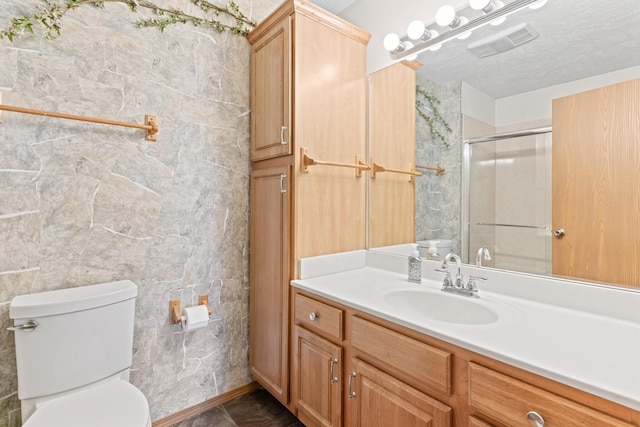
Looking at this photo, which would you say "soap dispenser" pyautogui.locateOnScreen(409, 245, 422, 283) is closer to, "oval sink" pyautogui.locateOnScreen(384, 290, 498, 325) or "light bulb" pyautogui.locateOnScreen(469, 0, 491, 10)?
"oval sink" pyautogui.locateOnScreen(384, 290, 498, 325)

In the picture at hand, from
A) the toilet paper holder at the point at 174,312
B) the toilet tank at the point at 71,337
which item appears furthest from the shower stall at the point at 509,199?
the toilet tank at the point at 71,337

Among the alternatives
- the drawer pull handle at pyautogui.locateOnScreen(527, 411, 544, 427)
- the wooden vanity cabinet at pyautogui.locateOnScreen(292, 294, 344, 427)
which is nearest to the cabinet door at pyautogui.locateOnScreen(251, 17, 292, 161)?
the wooden vanity cabinet at pyautogui.locateOnScreen(292, 294, 344, 427)

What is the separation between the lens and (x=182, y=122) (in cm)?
176

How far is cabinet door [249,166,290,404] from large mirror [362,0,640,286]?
83 centimetres

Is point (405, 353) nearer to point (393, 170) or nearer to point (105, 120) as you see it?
point (393, 170)

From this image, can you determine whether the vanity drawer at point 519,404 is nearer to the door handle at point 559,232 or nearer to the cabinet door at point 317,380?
the cabinet door at point 317,380

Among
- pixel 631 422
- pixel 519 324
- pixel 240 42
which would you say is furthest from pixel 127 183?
pixel 631 422

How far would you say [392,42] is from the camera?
5.81 ft

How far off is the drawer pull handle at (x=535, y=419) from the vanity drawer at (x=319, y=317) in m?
0.71

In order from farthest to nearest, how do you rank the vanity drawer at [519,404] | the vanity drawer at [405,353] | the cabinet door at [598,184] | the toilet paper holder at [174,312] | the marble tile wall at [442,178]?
the toilet paper holder at [174,312]
the marble tile wall at [442,178]
the cabinet door at [598,184]
the vanity drawer at [405,353]
the vanity drawer at [519,404]

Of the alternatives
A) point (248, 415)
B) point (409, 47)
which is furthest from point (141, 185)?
point (409, 47)

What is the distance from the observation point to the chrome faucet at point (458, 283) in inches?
54.2

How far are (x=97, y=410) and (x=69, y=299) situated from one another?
454mm

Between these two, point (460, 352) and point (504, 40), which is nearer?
point (460, 352)
